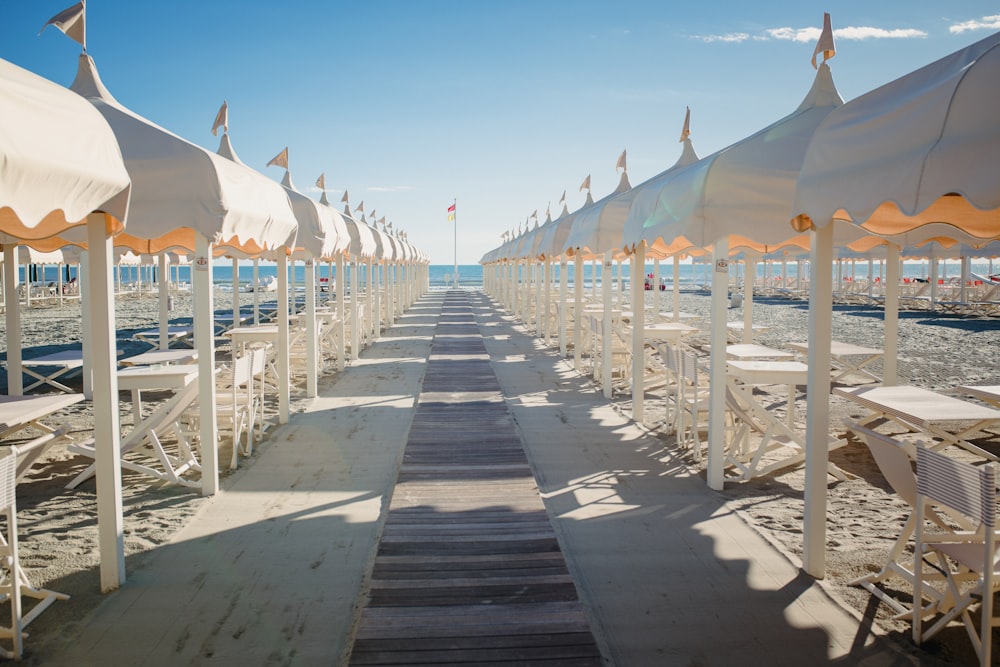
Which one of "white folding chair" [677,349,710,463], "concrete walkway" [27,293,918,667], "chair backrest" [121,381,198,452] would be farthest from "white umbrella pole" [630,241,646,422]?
"chair backrest" [121,381,198,452]

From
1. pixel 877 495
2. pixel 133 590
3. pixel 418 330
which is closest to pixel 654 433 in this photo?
pixel 877 495

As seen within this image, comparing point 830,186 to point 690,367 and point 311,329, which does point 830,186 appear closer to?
point 690,367

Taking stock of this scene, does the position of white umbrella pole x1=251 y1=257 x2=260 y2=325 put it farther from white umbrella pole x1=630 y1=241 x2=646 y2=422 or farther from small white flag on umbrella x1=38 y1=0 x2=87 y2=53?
small white flag on umbrella x1=38 y1=0 x2=87 y2=53

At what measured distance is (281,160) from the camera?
349 inches

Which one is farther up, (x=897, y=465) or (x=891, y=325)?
(x=891, y=325)

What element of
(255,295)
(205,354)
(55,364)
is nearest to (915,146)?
(205,354)

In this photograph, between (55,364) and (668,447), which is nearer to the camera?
(668,447)

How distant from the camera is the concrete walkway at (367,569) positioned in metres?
2.91

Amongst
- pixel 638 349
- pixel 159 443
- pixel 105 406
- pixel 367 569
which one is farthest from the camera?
pixel 638 349

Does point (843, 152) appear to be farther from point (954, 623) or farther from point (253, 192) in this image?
point (253, 192)

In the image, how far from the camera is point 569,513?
14.8ft

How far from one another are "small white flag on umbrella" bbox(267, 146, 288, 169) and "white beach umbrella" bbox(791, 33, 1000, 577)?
22.8 ft

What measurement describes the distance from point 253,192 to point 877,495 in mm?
5098

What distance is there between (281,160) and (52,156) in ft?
21.5
